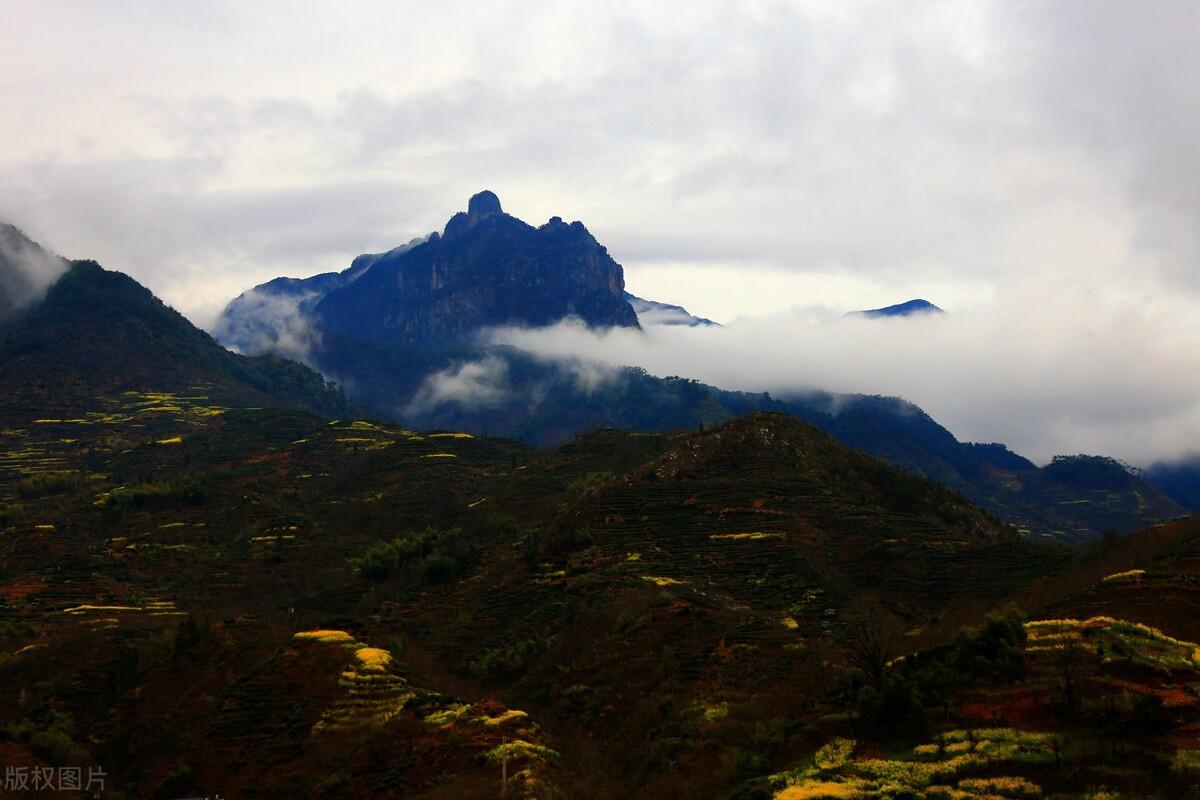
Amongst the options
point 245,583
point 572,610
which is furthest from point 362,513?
point 572,610

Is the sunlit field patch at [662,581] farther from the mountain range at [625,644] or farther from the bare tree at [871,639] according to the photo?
the bare tree at [871,639]

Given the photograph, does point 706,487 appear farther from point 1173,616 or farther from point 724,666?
point 1173,616

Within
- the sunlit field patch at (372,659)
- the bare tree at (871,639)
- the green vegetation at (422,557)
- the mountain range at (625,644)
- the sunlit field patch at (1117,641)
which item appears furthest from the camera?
the green vegetation at (422,557)

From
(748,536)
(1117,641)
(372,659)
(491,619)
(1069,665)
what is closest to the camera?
(1069,665)

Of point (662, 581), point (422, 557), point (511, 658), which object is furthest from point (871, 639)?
point (422, 557)

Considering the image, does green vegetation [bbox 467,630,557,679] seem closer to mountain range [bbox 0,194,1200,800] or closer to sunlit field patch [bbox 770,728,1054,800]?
mountain range [bbox 0,194,1200,800]

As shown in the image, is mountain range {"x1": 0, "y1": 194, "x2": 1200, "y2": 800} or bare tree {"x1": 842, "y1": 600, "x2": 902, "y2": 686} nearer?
mountain range {"x1": 0, "y1": 194, "x2": 1200, "y2": 800}

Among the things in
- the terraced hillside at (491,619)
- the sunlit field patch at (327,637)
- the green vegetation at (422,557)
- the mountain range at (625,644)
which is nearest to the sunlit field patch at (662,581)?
the terraced hillside at (491,619)

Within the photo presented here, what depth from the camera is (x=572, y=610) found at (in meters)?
106

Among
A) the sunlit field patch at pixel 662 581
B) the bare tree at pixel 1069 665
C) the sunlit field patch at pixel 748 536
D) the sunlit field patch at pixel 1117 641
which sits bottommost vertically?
the sunlit field patch at pixel 662 581

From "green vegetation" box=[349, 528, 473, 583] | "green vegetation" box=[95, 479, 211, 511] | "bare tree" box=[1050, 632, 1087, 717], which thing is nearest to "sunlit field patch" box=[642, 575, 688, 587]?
"green vegetation" box=[349, 528, 473, 583]

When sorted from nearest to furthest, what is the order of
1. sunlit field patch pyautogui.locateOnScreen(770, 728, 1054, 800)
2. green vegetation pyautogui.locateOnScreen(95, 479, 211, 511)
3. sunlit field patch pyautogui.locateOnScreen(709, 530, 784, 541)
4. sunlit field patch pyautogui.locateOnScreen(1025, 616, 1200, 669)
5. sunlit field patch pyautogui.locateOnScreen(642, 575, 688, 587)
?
sunlit field patch pyautogui.locateOnScreen(770, 728, 1054, 800) → sunlit field patch pyautogui.locateOnScreen(1025, 616, 1200, 669) → sunlit field patch pyautogui.locateOnScreen(642, 575, 688, 587) → sunlit field patch pyautogui.locateOnScreen(709, 530, 784, 541) → green vegetation pyautogui.locateOnScreen(95, 479, 211, 511)

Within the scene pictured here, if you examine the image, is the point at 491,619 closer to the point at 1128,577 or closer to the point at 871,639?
the point at 871,639

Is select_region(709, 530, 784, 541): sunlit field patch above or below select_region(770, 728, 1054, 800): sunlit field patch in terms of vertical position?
above
